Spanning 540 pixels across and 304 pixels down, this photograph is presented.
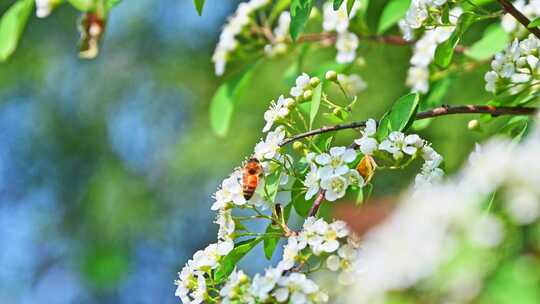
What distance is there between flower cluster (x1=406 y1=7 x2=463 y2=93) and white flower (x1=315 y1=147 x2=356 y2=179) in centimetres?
45

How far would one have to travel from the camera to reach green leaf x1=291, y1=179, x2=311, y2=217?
139 cm

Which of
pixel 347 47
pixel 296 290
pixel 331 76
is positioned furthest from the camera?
pixel 347 47

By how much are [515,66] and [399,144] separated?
309 mm

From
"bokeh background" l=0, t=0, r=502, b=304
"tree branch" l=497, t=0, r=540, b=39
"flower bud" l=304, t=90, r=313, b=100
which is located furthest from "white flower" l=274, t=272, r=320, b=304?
"bokeh background" l=0, t=0, r=502, b=304

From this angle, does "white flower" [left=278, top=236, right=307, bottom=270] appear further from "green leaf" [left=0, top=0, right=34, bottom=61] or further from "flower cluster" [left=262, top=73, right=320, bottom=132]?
"green leaf" [left=0, top=0, right=34, bottom=61]

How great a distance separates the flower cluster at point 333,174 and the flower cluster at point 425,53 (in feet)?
1.47

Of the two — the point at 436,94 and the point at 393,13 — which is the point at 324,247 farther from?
the point at 393,13

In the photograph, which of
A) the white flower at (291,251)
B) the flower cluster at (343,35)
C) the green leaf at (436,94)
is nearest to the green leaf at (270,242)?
the white flower at (291,251)

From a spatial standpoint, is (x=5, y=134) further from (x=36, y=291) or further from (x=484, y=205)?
(x=484, y=205)

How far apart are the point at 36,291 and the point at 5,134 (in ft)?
4.07

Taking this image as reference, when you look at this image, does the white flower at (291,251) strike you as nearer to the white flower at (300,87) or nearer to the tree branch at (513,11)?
the white flower at (300,87)

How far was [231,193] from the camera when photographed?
52.9 inches

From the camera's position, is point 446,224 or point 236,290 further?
point 236,290

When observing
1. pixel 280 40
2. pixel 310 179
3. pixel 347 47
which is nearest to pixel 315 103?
pixel 310 179
